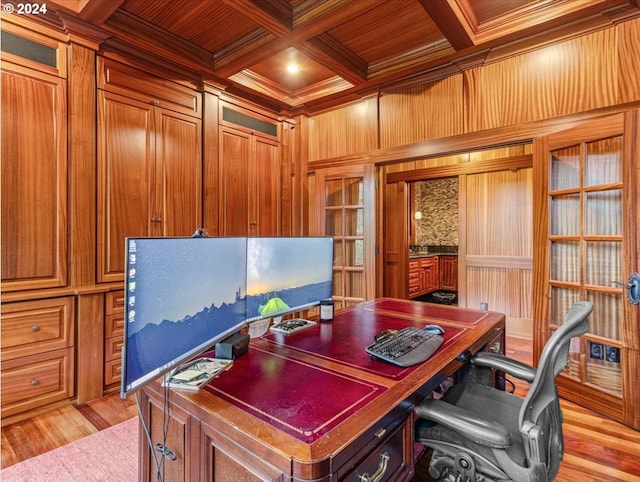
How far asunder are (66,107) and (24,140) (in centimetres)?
39

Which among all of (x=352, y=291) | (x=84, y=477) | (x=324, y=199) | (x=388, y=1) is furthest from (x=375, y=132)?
A: (x=84, y=477)

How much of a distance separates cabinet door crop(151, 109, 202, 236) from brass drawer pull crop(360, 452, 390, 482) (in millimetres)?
2721

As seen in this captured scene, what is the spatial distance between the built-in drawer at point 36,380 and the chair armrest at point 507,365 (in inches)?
111

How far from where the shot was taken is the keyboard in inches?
51.2

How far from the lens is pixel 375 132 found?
147 inches

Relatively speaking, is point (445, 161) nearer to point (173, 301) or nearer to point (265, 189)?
point (265, 189)

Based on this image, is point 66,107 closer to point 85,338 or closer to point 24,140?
point 24,140

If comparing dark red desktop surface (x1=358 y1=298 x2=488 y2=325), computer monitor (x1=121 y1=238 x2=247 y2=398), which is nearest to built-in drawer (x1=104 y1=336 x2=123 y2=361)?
computer monitor (x1=121 y1=238 x2=247 y2=398)

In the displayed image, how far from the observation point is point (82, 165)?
102 inches

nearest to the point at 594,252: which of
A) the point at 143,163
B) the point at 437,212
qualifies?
the point at 143,163

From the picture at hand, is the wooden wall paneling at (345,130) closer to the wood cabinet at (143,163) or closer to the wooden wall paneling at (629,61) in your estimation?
the wood cabinet at (143,163)

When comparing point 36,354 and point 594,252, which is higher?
point 594,252

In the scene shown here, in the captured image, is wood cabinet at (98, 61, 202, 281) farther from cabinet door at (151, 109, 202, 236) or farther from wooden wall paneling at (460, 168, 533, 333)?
wooden wall paneling at (460, 168, 533, 333)

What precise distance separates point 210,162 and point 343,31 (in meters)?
1.76
